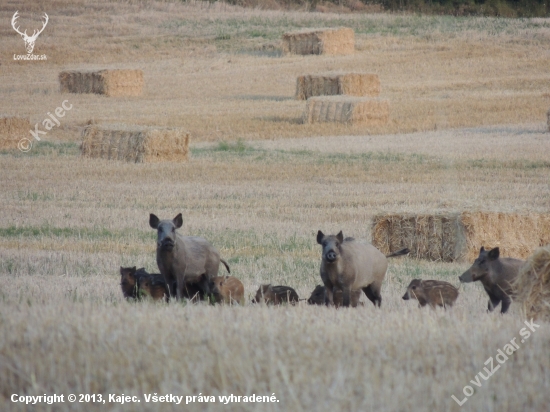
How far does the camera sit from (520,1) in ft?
224

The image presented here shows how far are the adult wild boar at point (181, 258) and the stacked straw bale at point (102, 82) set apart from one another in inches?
1158

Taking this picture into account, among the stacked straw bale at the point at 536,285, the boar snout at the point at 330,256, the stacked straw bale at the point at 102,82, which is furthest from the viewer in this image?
the stacked straw bale at the point at 102,82

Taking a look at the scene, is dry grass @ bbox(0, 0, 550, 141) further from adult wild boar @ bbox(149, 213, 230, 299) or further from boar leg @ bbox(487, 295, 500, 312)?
boar leg @ bbox(487, 295, 500, 312)

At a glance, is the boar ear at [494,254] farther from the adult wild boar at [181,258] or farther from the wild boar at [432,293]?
the adult wild boar at [181,258]

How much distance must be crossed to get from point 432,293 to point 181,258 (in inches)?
92.3

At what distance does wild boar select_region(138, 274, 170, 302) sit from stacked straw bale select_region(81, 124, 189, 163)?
13855 millimetres

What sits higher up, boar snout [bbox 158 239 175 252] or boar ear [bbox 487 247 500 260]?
boar snout [bbox 158 239 175 252]

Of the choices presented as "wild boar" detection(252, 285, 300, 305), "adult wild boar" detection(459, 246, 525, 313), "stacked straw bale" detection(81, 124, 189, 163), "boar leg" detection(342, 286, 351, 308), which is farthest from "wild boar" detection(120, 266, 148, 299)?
"stacked straw bale" detection(81, 124, 189, 163)

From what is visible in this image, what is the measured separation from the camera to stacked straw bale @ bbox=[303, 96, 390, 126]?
2977 centimetres

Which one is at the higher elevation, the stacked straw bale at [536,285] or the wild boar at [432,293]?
the stacked straw bale at [536,285]

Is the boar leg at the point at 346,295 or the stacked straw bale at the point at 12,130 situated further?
the stacked straw bale at the point at 12,130

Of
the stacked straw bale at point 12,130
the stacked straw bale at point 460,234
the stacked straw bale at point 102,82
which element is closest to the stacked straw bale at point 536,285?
the stacked straw bale at point 460,234

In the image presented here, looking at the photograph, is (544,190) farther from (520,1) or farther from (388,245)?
(520,1)

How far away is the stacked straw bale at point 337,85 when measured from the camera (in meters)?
34.7
